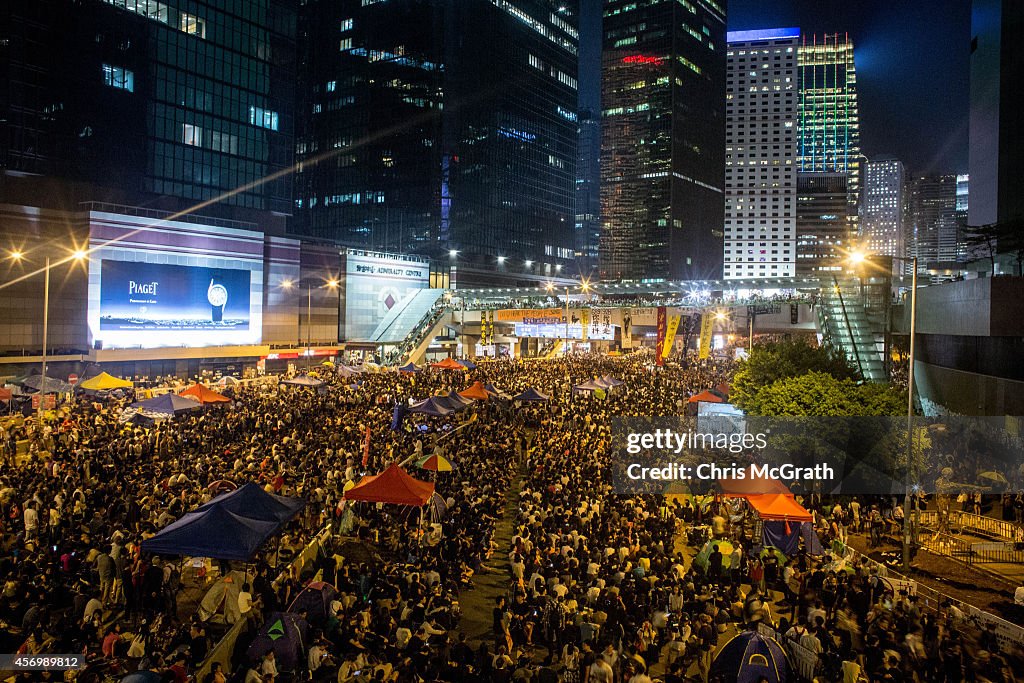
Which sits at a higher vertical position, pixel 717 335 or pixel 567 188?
pixel 567 188

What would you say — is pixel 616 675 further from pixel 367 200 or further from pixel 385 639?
pixel 367 200

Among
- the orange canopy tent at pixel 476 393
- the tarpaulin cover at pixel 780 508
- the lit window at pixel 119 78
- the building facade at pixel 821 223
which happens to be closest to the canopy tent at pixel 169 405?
the orange canopy tent at pixel 476 393

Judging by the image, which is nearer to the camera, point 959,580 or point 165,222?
point 959,580

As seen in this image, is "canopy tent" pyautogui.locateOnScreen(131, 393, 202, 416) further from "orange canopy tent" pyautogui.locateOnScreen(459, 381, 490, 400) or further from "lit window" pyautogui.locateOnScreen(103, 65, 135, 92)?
"lit window" pyautogui.locateOnScreen(103, 65, 135, 92)

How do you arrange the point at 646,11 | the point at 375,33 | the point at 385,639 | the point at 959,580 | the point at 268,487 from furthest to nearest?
the point at 646,11, the point at 375,33, the point at 268,487, the point at 959,580, the point at 385,639

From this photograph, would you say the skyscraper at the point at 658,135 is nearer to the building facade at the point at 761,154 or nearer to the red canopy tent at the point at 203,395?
the building facade at the point at 761,154

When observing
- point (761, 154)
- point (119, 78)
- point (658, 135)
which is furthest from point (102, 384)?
point (761, 154)

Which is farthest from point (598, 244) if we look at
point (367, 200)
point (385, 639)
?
point (385, 639)
